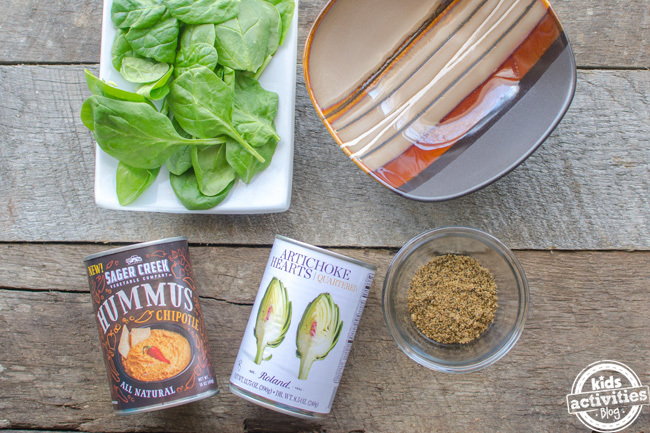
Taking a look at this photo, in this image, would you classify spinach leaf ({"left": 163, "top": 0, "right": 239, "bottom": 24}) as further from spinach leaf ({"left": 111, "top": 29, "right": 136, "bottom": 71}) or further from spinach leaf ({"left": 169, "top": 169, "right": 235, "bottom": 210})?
spinach leaf ({"left": 169, "top": 169, "right": 235, "bottom": 210})

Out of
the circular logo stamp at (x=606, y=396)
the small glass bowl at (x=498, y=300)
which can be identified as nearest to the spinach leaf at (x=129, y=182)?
the small glass bowl at (x=498, y=300)

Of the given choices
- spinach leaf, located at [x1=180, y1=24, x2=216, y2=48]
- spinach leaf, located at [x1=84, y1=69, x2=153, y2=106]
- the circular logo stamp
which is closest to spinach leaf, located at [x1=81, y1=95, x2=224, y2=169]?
spinach leaf, located at [x1=84, y1=69, x2=153, y2=106]

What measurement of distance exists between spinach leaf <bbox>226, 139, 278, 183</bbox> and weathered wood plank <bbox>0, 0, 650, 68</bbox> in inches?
10.7

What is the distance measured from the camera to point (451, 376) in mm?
947

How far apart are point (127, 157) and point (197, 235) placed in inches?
9.0

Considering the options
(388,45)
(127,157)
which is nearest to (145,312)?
(127,157)

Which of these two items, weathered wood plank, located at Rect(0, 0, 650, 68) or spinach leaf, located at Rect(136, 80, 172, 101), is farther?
weathered wood plank, located at Rect(0, 0, 650, 68)

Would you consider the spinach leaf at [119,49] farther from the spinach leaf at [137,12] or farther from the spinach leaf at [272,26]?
the spinach leaf at [272,26]

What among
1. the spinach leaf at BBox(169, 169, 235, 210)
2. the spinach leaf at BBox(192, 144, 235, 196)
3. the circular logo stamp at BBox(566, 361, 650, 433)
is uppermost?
the spinach leaf at BBox(192, 144, 235, 196)

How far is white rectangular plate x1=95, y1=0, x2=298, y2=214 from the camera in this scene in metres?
0.85

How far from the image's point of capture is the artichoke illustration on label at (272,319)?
0.79 metres

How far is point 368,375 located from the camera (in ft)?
3.14

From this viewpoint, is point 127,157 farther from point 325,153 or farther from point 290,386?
point 290,386

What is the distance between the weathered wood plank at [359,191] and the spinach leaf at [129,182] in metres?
0.14
